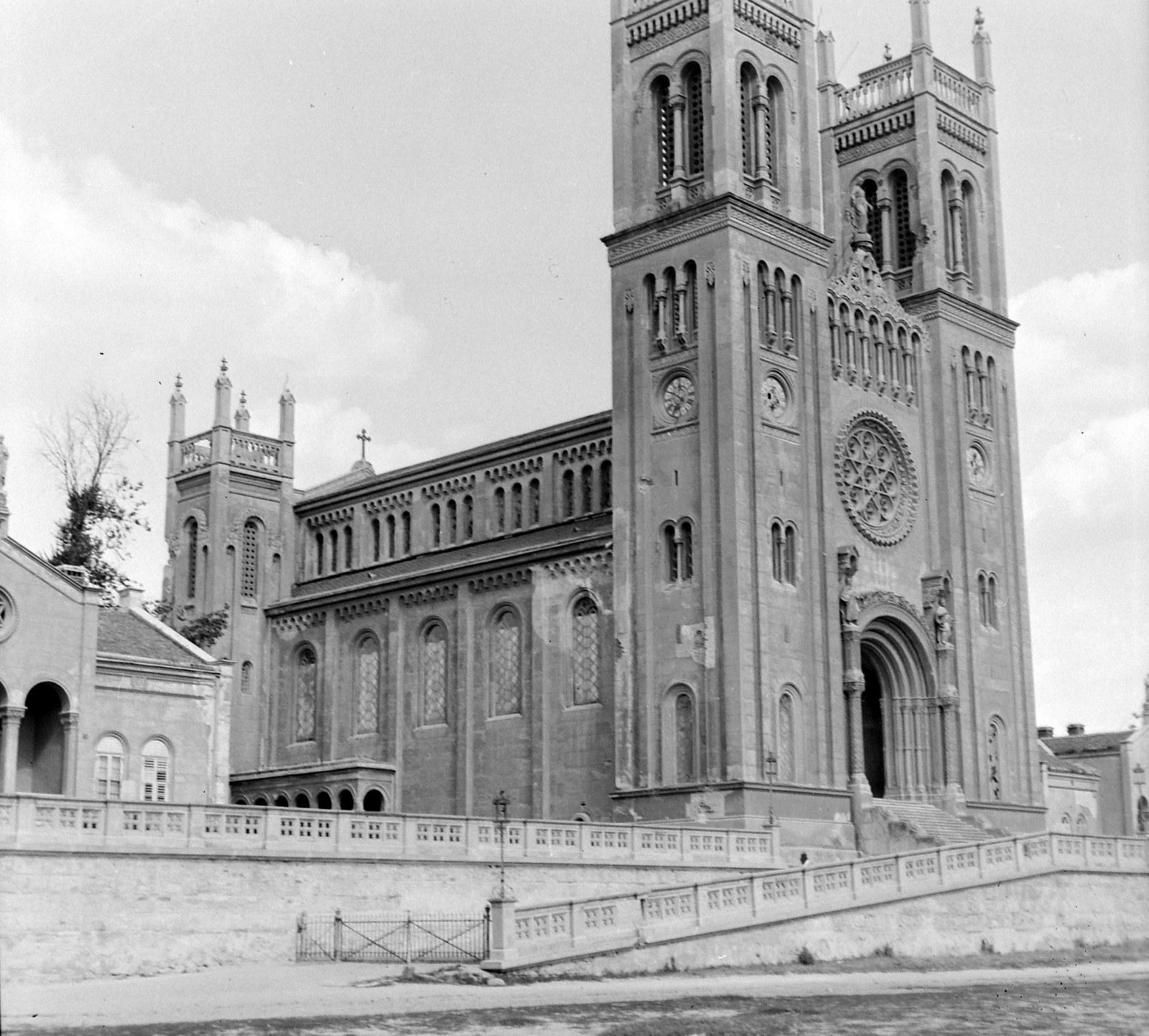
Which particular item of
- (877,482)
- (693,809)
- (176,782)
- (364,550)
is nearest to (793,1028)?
(693,809)

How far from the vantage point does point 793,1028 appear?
26.1 meters

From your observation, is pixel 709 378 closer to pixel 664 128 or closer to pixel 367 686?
pixel 664 128

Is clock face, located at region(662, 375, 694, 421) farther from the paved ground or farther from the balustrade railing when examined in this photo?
the paved ground

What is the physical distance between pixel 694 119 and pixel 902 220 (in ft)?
40.3

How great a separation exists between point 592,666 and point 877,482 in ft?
39.1

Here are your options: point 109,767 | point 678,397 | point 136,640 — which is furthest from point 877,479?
point 109,767

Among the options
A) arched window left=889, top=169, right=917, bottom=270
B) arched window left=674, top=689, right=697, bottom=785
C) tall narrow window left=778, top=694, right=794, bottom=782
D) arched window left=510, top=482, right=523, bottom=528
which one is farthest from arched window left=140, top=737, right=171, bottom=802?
arched window left=889, top=169, right=917, bottom=270

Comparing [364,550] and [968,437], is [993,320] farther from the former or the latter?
[364,550]

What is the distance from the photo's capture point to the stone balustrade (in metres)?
34.0

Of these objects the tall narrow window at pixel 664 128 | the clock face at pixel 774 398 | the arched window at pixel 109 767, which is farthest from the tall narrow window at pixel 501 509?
the arched window at pixel 109 767

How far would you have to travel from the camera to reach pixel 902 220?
6856cm

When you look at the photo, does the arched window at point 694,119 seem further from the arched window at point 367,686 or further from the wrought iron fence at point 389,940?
the wrought iron fence at point 389,940

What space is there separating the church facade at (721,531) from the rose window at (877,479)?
5.7 inches

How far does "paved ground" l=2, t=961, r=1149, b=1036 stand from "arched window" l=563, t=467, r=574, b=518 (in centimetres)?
3114
